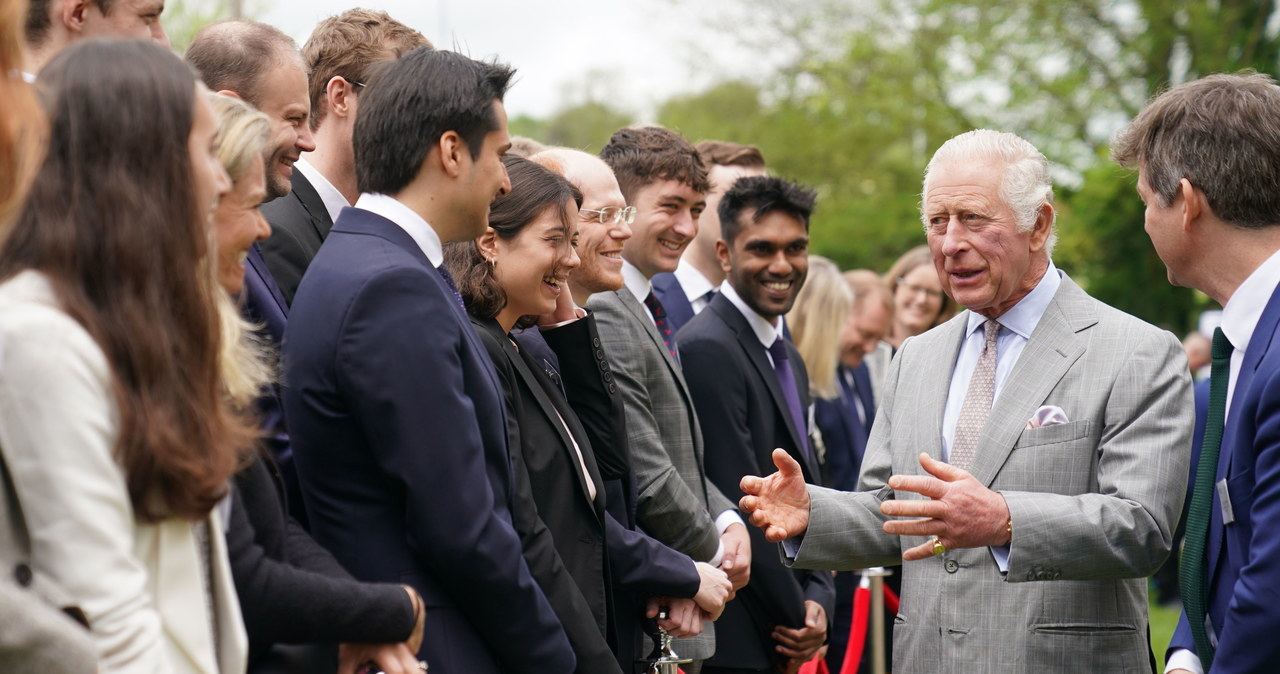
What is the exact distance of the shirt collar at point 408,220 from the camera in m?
2.95

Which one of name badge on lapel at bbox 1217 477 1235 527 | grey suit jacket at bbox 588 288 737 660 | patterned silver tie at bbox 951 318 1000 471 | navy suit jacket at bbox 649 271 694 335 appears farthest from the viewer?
navy suit jacket at bbox 649 271 694 335

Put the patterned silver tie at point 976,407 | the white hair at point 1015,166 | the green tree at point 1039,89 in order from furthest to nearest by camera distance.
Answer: the green tree at point 1039,89 < the white hair at point 1015,166 < the patterned silver tie at point 976,407

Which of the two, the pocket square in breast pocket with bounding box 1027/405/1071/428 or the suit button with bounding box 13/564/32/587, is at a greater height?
the pocket square in breast pocket with bounding box 1027/405/1071/428

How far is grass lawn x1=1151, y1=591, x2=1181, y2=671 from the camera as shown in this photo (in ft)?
32.1

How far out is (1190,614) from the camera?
10.5 ft

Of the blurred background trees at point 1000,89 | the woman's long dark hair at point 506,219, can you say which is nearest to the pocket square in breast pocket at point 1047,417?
the woman's long dark hair at point 506,219

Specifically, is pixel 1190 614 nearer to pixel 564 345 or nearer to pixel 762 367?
pixel 564 345

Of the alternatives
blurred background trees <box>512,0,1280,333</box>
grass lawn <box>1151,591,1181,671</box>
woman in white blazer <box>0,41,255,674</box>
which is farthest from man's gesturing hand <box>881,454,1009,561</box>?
blurred background trees <box>512,0,1280,333</box>

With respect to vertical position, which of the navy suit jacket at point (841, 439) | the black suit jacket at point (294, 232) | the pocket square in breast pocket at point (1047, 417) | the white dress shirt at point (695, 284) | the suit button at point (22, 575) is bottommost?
the navy suit jacket at point (841, 439)

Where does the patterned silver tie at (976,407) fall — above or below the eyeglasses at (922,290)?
above

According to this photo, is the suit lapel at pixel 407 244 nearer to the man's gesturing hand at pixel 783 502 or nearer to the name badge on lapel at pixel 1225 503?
the man's gesturing hand at pixel 783 502

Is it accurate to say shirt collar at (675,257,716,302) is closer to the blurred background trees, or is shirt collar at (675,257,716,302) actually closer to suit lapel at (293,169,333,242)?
suit lapel at (293,169,333,242)

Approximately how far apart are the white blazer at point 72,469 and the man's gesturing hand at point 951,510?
6.53ft

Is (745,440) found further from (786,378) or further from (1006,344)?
(1006,344)
